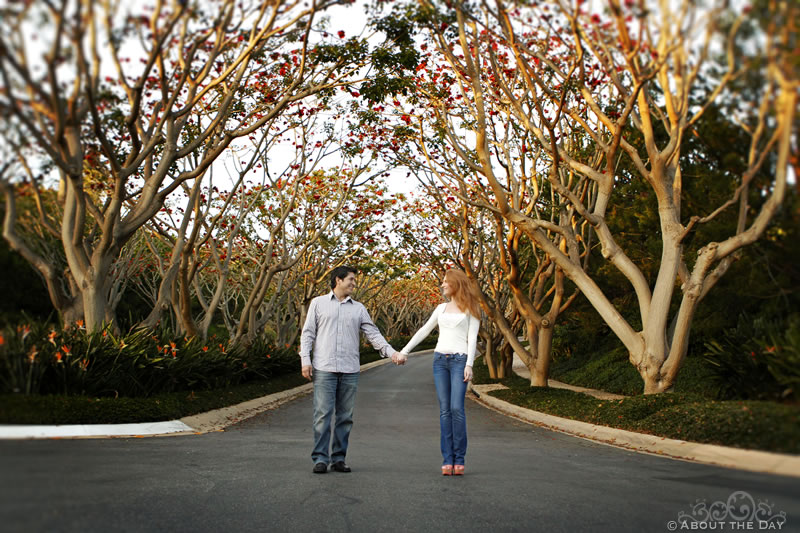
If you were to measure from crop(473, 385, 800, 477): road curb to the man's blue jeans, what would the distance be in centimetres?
289

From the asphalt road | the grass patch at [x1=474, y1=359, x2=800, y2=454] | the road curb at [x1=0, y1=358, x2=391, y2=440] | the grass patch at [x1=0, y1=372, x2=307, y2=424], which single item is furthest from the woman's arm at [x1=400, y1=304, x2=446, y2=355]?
the grass patch at [x1=0, y1=372, x2=307, y2=424]

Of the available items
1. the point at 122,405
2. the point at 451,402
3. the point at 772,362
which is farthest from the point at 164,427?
the point at 772,362

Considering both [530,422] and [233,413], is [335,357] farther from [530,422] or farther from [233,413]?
[530,422]

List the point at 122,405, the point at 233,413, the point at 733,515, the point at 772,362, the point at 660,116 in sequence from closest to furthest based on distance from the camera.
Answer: the point at 772,362 → the point at 733,515 → the point at 660,116 → the point at 122,405 → the point at 233,413

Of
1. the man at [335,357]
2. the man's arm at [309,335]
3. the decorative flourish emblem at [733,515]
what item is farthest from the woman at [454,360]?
the decorative flourish emblem at [733,515]

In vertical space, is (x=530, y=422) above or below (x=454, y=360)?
below

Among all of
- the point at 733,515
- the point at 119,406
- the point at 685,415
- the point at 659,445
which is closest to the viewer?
the point at 733,515

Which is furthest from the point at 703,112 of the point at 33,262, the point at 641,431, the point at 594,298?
the point at 594,298

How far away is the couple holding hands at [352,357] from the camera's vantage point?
22.3ft

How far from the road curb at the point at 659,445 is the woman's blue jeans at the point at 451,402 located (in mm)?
1824

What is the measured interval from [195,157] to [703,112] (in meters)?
16.5

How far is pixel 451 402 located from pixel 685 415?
13.1 feet

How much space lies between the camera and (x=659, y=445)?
8.94 meters

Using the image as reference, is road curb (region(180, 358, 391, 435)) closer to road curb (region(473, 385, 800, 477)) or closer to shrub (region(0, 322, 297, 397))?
shrub (region(0, 322, 297, 397))
